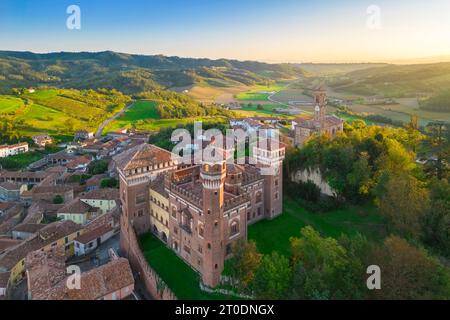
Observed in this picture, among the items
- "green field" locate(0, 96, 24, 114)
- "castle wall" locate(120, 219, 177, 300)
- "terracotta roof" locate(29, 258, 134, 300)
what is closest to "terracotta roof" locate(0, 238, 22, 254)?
"terracotta roof" locate(29, 258, 134, 300)

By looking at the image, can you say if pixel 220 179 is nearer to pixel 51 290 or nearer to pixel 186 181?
pixel 186 181

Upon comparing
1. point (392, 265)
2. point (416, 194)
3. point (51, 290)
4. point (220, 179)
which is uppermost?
point (220, 179)

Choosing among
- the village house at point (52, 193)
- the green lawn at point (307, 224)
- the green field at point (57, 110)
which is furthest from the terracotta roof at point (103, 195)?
the green field at point (57, 110)

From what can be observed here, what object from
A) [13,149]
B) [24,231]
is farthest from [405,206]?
[13,149]

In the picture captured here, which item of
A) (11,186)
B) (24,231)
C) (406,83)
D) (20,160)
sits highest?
(406,83)

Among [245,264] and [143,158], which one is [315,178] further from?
[245,264]
